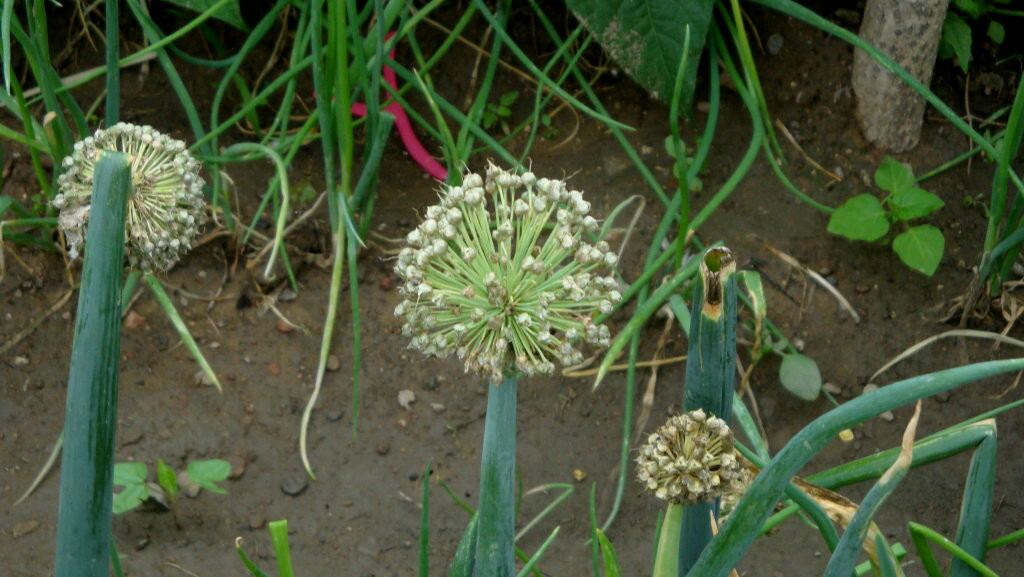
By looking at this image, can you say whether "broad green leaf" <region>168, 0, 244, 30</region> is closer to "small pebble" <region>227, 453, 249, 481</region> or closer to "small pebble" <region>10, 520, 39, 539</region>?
"small pebble" <region>227, 453, 249, 481</region>

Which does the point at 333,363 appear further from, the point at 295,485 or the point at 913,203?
the point at 913,203

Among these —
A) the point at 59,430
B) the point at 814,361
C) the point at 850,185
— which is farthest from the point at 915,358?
the point at 59,430

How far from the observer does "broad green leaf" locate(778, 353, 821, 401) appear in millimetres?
1724

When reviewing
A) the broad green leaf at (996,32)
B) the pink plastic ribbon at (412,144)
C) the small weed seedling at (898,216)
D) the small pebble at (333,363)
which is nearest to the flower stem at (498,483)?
the small pebble at (333,363)

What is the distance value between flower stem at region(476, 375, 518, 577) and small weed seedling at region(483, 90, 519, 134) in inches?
53.9

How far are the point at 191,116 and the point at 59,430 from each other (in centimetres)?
53

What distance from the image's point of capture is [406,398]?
183cm

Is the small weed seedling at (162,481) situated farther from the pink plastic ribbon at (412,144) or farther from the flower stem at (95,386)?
the flower stem at (95,386)

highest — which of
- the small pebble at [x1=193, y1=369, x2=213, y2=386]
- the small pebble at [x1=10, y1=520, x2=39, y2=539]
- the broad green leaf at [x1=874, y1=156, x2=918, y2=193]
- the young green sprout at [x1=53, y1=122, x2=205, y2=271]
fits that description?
the broad green leaf at [x1=874, y1=156, x2=918, y2=193]

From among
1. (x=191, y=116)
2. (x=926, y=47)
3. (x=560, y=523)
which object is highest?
(x=926, y=47)

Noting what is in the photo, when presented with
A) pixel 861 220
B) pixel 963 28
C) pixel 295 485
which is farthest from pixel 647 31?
pixel 295 485

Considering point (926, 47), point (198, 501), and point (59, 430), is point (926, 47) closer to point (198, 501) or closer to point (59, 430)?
point (198, 501)

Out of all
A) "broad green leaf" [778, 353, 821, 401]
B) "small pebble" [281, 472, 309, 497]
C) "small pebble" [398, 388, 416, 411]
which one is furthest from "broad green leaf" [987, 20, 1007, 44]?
"small pebble" [281, 472, 309, 497]

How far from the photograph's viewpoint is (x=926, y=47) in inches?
73.7
